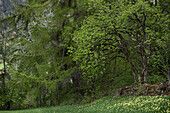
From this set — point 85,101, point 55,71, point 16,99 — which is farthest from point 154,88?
point 16,99

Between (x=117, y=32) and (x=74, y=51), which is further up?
(x=117, y=32)

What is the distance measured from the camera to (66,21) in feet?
55.3

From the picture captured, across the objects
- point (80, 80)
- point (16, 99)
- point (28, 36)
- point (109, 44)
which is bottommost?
point (16, 99)

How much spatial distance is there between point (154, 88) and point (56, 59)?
9.75 meters

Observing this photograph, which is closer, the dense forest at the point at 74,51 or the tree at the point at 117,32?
the tree at the point at 117,32

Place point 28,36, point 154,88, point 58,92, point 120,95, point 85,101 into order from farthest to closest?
point 28,36 → point 58,92 → point 85,101 → point 120,95 → point 154,88

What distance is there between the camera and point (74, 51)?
1653 centimetres

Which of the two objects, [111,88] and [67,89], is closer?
[111,88]

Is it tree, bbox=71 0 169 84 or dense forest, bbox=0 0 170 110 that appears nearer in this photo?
tree, bbox=71 0 169 84

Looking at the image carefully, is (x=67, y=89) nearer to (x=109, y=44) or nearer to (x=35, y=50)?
(x=35, y=50)

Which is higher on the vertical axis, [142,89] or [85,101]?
[142,89]

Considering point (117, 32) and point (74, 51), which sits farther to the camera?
point (74, 51)

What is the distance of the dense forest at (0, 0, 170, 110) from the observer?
1277cm

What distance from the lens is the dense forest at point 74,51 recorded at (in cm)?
1277
